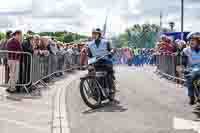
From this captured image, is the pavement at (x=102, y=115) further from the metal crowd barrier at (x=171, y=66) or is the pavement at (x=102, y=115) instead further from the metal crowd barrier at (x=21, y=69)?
the metal crowd barrier at (x=171, y=66)

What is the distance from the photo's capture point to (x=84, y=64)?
13312 mm

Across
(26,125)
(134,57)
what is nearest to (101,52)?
(26,125)

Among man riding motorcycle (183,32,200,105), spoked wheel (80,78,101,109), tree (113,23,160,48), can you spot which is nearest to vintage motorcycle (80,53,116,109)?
spoked wheel (80,78,101,109)

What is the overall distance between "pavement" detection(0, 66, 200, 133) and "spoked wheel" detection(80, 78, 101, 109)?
0.62ft

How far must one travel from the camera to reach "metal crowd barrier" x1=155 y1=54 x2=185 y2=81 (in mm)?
17984

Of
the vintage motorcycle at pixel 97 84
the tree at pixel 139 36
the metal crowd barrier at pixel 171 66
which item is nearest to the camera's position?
the vintage motorcycle at pixel 97 84

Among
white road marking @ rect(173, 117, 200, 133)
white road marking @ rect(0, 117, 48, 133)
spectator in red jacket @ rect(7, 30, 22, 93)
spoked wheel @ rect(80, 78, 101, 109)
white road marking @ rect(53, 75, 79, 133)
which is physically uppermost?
spectator in red jacket @ rect(7, 30, 22, 93)

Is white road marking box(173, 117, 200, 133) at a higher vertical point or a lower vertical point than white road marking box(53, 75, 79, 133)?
higher

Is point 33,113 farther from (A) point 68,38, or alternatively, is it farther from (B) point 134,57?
(A) point 68,38

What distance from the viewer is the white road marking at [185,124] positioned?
28.9 feet

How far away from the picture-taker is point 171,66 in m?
19.8

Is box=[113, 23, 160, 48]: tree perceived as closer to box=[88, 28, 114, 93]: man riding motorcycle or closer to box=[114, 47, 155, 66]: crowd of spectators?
box=[114, 47, 155, 66]: crowd of spectators

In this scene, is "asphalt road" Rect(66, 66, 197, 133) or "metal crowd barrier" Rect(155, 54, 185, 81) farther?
"metal crowd barrier" Rect(155, 54, 185, 81)

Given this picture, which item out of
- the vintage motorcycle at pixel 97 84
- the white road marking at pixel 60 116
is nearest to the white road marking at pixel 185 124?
the white road marking at pixel 60 116
